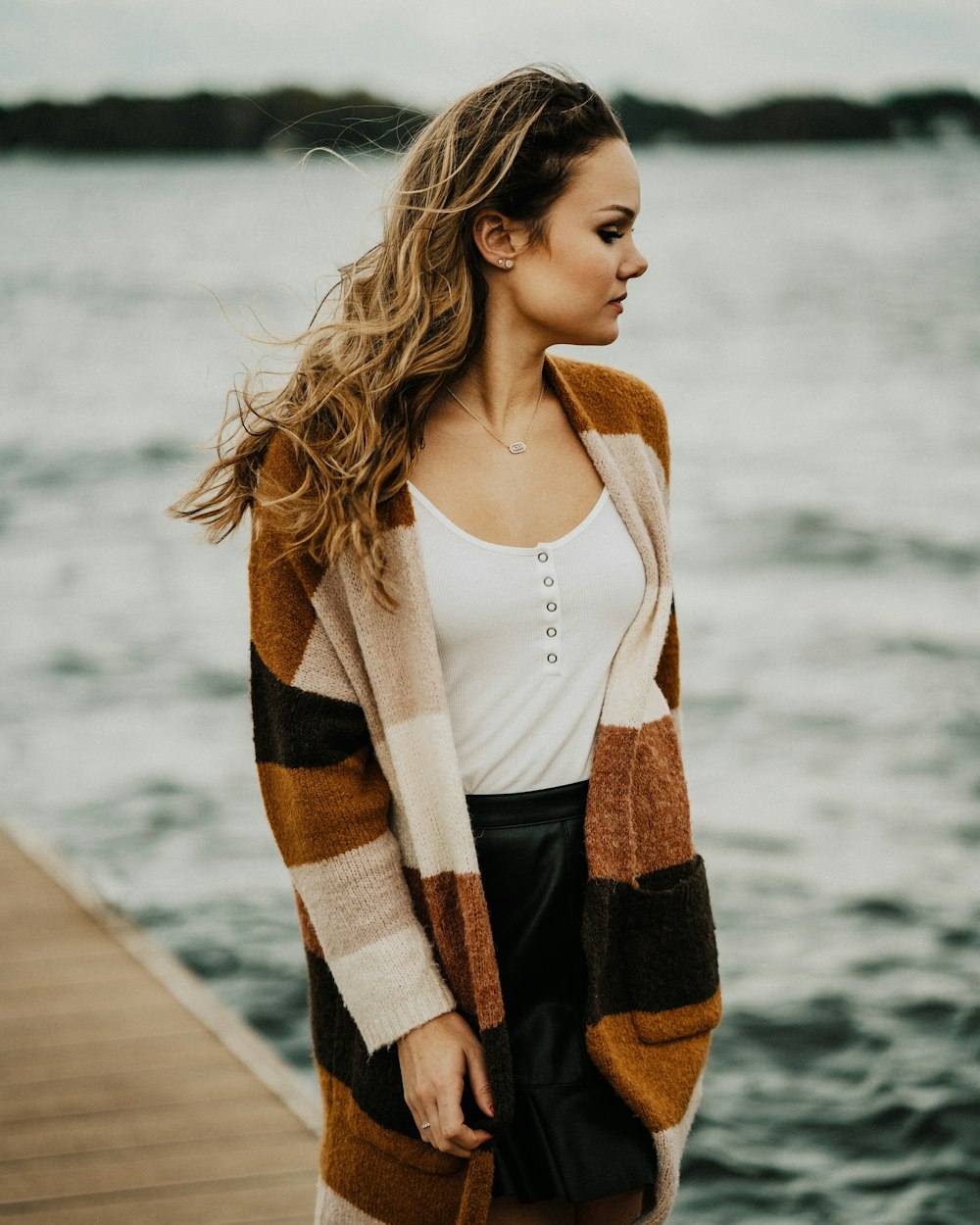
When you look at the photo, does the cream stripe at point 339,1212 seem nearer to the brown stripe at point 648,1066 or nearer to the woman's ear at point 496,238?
the brown stripe at point 648,1066

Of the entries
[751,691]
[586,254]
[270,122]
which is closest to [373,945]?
[586,254]

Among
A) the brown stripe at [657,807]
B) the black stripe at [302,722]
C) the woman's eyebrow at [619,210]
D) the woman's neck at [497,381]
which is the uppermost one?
the woman's eyebrow at [619,210]

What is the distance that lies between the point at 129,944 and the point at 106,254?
33.8 m

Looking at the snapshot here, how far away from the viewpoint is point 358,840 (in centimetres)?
147

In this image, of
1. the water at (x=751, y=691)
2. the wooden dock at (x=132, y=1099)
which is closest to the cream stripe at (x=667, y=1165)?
the water at (x=751, y=691)

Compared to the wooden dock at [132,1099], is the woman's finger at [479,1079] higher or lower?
higher

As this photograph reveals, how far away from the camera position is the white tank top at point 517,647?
147 centimetres

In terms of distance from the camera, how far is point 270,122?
93.0ft

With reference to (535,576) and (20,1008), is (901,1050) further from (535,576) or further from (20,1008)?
(535,576)

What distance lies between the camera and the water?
4.11 m

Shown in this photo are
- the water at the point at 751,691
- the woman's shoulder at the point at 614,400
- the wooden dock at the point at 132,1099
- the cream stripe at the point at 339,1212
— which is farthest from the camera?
the water at the point at 751,691

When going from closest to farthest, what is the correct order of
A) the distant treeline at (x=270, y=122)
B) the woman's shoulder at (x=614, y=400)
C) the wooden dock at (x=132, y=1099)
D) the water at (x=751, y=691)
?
the woman's shoulder at (x=614, y=400), the wooden dock at (x=132, y=1099), the water at (x=751, y=691), the distant treeline at (x=270, y=122)

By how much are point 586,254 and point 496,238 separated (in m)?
0.10

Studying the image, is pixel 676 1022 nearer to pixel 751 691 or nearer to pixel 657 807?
pixel 657 807
